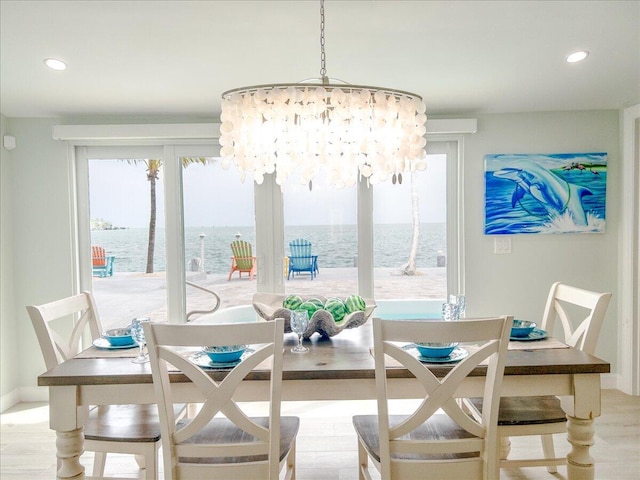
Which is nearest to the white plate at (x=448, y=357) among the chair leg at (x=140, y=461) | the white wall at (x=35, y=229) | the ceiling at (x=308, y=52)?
the chair leg at (x=140, y=461)

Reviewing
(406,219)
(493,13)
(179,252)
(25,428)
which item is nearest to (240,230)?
(179,252)

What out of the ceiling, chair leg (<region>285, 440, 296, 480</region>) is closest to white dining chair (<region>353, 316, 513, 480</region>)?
chair leg (<region>285, 440, 296, 480</region>)

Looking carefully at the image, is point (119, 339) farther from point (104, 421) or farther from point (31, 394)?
point (31, 394)

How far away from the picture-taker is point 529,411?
2100mm

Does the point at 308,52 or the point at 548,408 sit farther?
the point at 308,52

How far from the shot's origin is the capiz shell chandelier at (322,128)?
6.66 ft

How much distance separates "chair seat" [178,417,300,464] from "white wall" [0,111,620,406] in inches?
87.4

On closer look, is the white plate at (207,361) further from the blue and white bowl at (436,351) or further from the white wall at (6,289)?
the white wall at (6,289)

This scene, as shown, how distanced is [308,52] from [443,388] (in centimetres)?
212

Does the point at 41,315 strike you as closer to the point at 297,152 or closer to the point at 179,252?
the point at 297,152

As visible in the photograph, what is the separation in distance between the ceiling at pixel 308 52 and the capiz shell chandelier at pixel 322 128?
0.68 m

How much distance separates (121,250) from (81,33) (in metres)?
1.72

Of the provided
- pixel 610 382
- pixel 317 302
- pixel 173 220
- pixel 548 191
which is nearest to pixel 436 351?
pixel 317 302

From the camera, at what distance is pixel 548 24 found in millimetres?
2645
